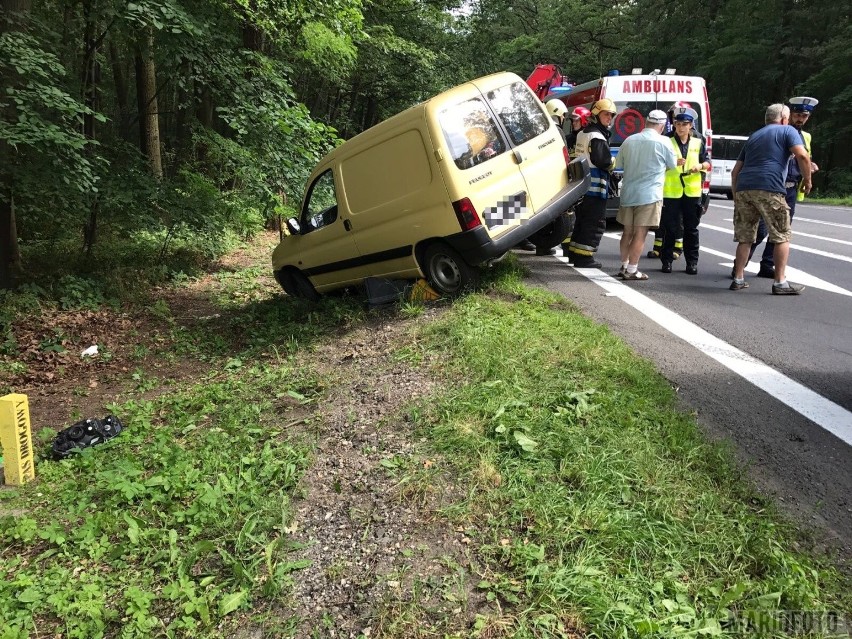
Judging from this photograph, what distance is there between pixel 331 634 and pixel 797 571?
1827 mm

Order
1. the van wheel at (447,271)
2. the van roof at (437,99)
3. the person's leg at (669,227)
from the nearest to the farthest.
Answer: the van roof at (437,99) → the van wheel at (447,271) → the person's leg at (669,227)

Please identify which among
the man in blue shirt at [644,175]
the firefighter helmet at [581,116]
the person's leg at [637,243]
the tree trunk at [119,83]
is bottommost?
the person's leg at [637,243]

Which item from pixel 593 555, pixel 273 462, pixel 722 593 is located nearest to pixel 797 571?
pixel 722 593

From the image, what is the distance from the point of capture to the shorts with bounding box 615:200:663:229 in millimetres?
6621

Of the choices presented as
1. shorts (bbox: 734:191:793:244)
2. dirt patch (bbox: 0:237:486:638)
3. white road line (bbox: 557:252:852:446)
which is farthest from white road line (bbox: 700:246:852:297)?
dirt patch (bbox: 0:237:486:638)

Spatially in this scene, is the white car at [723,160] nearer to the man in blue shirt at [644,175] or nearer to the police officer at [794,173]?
the police officer at [794,173]

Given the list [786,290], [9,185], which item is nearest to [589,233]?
[786,290]

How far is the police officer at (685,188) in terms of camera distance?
700 cm

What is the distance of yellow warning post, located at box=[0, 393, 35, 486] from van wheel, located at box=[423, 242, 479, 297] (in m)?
3.69

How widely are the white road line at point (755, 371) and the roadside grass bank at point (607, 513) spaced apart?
0.79m

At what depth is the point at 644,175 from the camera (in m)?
6.58

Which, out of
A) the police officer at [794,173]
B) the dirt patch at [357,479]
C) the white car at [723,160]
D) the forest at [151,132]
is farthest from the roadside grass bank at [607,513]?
the white car at [723,160]

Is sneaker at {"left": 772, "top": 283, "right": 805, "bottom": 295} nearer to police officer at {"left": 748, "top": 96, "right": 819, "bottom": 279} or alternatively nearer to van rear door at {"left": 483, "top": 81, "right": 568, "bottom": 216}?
police officer at {"left": 748, "top": 96, "right": 819, "bottom": 279}

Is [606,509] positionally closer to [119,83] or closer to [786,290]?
[786,290]
